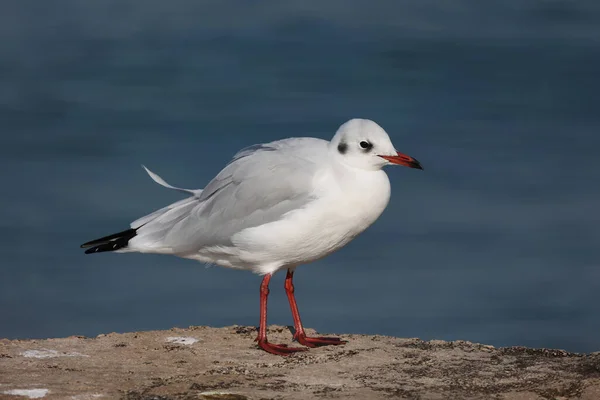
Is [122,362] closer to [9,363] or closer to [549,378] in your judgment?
[9,363]

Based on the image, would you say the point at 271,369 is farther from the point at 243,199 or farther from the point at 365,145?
the point at 365,145

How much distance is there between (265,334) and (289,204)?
1.22 meters

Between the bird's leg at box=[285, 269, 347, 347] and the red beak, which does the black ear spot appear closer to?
the red beak

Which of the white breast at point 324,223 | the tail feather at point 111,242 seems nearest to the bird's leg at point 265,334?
the white breast at point 324,223

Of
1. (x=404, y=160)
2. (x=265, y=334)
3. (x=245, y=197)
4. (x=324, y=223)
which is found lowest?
(x=265, y=334)

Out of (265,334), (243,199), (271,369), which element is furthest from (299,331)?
(243,199)

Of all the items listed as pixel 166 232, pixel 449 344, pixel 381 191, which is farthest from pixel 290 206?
Answer: pixel 449 344

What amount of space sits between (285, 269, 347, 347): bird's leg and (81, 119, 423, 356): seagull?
0.7 inches

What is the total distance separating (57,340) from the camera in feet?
29.4

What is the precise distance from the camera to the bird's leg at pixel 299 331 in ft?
29.5

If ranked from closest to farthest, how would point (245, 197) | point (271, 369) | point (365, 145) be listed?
1. point (271, 369)
2. point (365, 145)
3. point (245, 197)

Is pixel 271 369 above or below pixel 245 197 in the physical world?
below

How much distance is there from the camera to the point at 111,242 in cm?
935

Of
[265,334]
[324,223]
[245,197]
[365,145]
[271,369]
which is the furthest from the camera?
[265,334]
